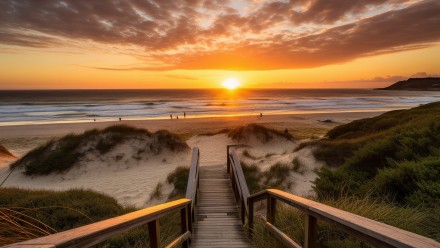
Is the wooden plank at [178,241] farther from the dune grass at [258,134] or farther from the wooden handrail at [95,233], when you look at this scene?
the dune grass at [258,134]

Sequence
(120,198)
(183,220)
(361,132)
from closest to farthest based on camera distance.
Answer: (183,220)
(120,198)
(361,132)

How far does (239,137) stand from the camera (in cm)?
1995

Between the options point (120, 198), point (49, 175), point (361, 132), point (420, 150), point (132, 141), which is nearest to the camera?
point (420, 150)

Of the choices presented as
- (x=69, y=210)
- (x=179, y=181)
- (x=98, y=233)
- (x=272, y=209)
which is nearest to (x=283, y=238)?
(x=272, y=209)

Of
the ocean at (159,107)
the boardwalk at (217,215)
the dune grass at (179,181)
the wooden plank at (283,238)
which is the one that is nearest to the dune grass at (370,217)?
the wooden plank at (283,238)

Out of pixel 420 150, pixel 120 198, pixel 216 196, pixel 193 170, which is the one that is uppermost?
pixel 420 150

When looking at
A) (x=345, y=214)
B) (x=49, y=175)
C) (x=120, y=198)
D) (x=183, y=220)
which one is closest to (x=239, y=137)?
(x=120, y=198)

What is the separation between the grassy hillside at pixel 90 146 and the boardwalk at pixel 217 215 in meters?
6.00

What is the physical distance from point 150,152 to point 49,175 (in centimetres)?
525

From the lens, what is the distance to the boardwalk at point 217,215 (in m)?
5.47

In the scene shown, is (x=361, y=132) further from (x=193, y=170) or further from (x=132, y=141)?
(x=132, y=141)

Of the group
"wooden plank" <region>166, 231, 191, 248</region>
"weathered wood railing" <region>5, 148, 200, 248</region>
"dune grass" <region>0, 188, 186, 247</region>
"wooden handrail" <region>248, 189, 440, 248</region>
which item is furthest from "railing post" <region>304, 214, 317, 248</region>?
"dune grass" <region>0, 188, 186, 247</region>

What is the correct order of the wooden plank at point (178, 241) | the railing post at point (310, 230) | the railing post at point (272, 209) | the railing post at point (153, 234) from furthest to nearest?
1. the railing post at point (272, 209)
2. the wooden plank at point (178, 241)
3. the railing post at point (153, 234)
4. the railing post at point (310, 230)

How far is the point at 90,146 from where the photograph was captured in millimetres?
16141
